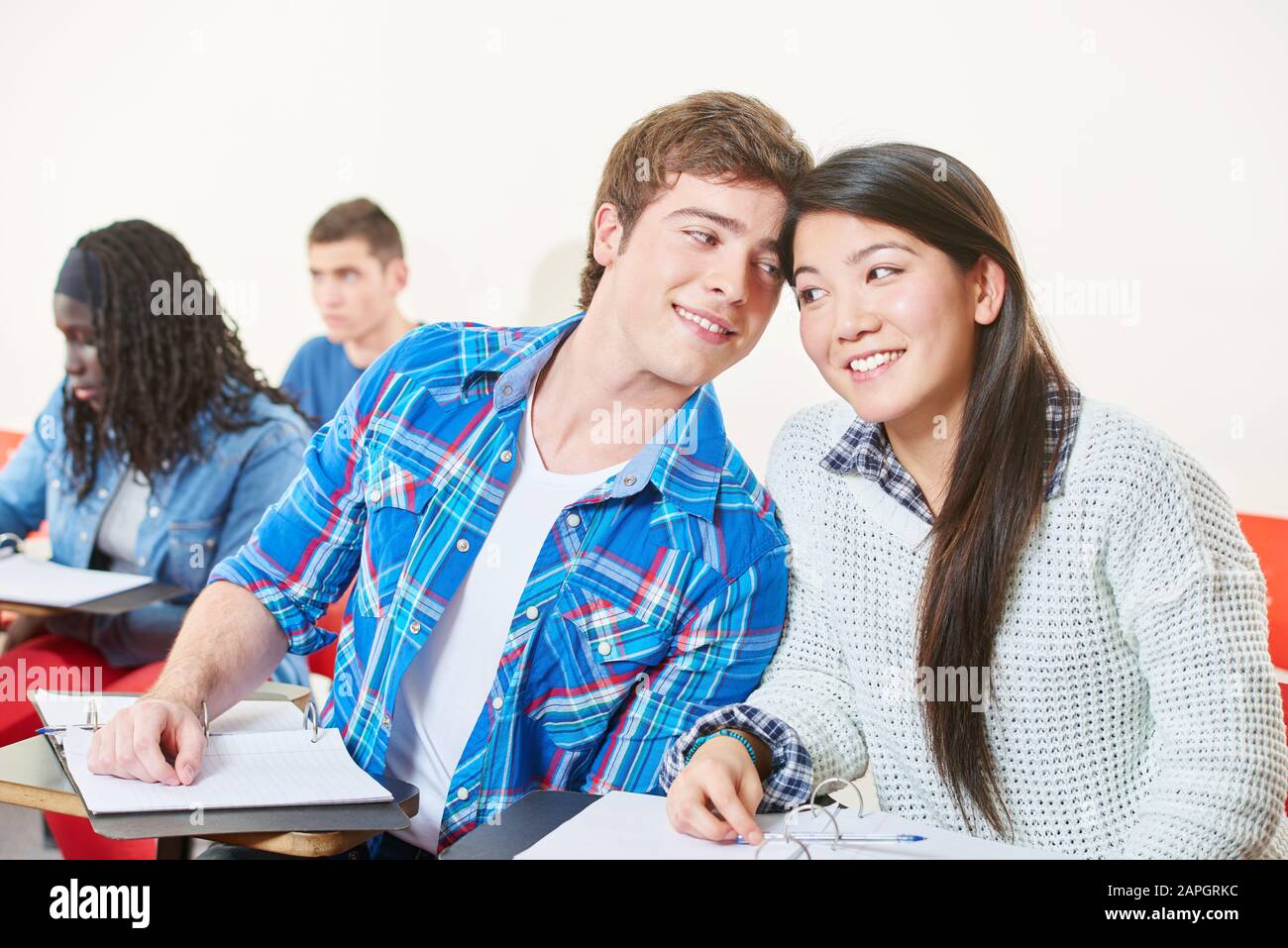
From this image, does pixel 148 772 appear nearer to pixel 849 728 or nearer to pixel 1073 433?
pixel 849 728

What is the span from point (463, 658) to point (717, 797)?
1.68ft

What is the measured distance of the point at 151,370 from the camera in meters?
2.58

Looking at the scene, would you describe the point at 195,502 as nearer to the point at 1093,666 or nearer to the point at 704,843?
the point at 704,843

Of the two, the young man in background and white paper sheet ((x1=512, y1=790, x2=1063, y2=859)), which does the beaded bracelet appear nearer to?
white paper sheet ((x1=512, y1=790, x2=1063, y2=859))

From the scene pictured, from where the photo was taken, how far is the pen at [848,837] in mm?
1108

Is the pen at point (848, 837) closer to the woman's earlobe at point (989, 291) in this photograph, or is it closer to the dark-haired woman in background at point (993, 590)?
the dark-haired woman in background at point (993, 590)

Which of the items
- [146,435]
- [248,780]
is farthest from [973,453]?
[146,435]

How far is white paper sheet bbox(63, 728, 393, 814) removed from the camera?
1182 mm

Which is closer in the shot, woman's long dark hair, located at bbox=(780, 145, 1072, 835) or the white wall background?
woman's long dark hair, located at bbox=(780, 145, 1072, 835)

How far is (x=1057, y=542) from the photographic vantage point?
1303mm

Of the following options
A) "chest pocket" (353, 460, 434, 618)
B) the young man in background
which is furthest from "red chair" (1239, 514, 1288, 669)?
the young man in background

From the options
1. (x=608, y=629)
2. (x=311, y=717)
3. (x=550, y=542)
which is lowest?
(x=311, y=717)

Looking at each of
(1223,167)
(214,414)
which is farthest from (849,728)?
(1223,167)

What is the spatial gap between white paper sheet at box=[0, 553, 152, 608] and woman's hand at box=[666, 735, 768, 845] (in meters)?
1.38
